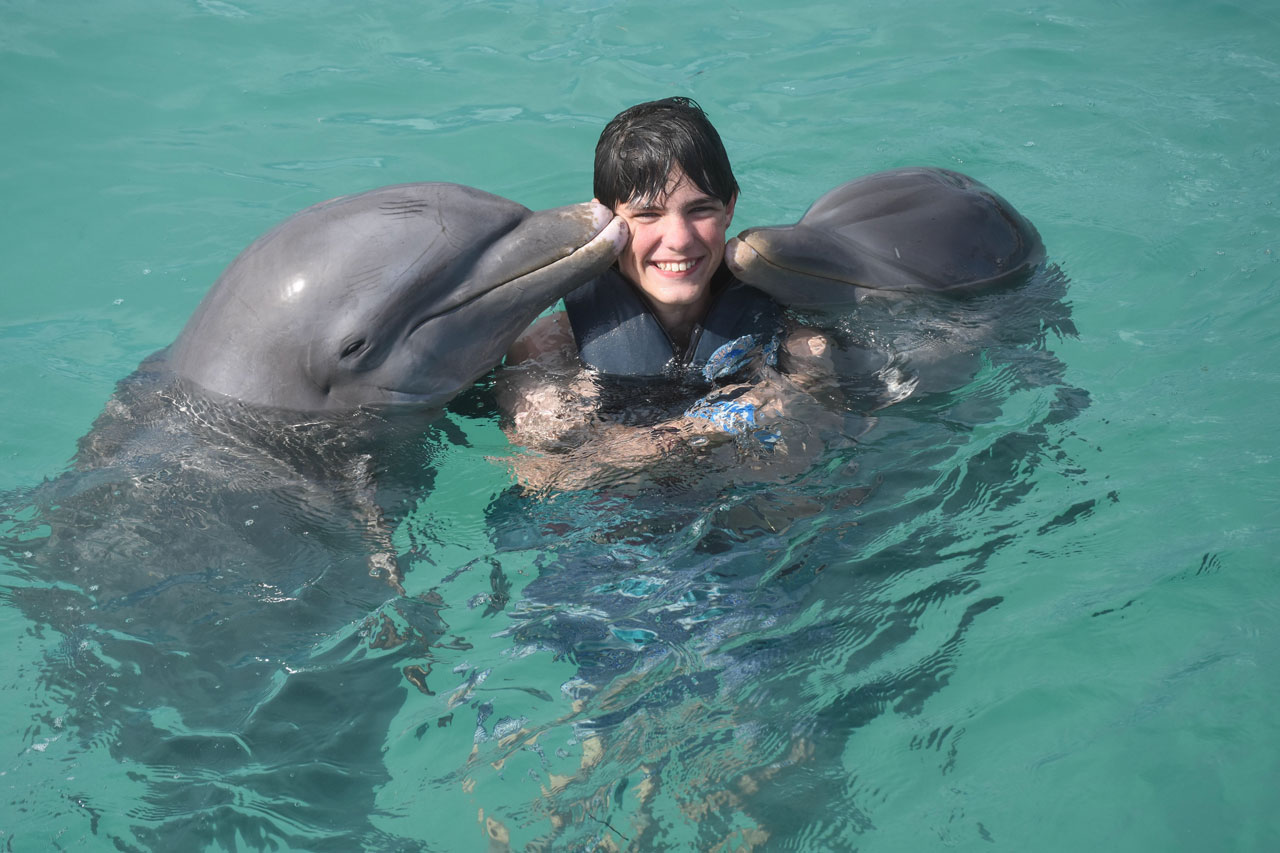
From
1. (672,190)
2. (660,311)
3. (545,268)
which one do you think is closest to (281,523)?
(545,268)

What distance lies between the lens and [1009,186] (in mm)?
8312

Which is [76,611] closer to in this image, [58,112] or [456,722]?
[456,722]

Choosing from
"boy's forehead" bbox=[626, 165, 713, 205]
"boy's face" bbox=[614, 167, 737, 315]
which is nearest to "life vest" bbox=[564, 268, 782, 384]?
"boy's face" bbox=[614, 167, 737, 315]

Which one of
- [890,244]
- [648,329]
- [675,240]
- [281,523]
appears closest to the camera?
[281,523]

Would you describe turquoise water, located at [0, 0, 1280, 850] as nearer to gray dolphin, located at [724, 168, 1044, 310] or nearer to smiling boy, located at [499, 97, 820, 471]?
smiling boy, located at [499, 97, 820, 471]

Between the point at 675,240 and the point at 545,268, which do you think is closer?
the point at 545,268

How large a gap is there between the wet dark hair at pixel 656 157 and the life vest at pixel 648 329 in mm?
397

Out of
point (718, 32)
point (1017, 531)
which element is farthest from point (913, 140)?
point (1017, 531)

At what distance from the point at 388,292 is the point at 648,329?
120 centimetres

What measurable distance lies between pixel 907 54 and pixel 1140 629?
705cm

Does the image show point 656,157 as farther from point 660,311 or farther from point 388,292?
→ point 388,292

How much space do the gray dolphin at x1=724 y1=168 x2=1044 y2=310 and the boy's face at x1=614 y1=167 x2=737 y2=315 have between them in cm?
15

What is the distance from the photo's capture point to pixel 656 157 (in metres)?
4.88

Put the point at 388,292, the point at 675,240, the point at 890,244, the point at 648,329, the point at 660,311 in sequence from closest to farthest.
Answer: the point at 388,292 < the point at 675,240 < the point at 648,329 < the point at 660,311 < the point at 890,244
